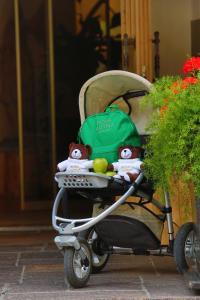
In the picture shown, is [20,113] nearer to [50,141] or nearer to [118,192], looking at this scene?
[50,141]

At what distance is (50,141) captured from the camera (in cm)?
928

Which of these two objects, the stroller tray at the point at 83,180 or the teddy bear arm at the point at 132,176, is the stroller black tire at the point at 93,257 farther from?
the teddy bear arm at the point at 132,176

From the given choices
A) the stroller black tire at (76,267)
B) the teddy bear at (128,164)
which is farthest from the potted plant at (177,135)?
the stroller black tire at (76,267)

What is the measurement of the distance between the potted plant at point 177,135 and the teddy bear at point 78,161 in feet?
1.43

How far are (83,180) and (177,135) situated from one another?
2.34 ft

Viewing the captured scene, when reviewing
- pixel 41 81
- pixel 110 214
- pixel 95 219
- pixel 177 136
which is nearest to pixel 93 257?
pixel 110 214

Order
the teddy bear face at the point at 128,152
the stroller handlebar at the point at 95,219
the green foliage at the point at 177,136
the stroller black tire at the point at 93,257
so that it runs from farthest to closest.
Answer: the stroller black tire at the point at 93,257
the teddy bear face at the point at 128,152
the stroller handlebar at the point at 95,219
the green foliage at the point at 177,136

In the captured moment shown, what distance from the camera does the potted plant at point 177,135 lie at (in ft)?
15.7

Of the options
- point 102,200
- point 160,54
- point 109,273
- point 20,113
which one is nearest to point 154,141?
point 102,200

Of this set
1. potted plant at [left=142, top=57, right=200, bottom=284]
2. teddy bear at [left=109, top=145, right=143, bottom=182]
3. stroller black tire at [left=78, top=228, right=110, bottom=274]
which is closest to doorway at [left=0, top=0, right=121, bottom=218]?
stroller black tire at [left=78, top=228, right=110, bottom=274]

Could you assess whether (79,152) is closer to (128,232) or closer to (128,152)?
(128,152)

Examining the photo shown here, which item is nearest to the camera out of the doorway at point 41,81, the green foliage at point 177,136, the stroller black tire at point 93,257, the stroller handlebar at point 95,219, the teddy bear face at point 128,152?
the green foliage at point 177,136

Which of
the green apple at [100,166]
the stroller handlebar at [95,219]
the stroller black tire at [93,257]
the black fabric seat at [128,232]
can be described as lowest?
the stroller black tire at [93,257]

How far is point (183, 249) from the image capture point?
5.10 metres
